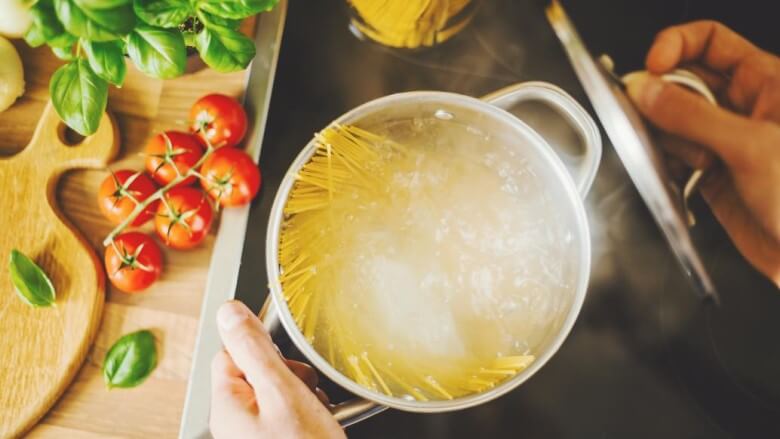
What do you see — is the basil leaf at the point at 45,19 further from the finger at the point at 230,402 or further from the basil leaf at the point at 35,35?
the finger at the point at 230,402

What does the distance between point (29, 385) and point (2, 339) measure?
2.6 inches

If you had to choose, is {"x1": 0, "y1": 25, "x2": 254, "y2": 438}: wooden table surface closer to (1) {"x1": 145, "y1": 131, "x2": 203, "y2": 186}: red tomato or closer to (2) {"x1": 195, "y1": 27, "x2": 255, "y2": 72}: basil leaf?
(1) {"x1": 145, "y1": 131, "x2": 203, "y2": 186}: red tomato

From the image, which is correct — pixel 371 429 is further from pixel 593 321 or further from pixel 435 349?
pixel 593 321

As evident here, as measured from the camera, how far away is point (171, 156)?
0.75 metres

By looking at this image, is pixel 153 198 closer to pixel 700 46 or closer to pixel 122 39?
pixel 122 39

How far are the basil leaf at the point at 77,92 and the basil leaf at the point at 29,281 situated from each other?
0.21 meters

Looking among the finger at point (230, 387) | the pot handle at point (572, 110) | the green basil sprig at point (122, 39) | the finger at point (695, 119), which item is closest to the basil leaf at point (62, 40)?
the green basil sprig at point (122, 39)

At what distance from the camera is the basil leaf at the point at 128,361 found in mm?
746

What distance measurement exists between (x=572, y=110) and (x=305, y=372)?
44 centimetres

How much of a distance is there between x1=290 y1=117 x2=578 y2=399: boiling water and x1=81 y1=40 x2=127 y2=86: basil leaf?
0.87 feet

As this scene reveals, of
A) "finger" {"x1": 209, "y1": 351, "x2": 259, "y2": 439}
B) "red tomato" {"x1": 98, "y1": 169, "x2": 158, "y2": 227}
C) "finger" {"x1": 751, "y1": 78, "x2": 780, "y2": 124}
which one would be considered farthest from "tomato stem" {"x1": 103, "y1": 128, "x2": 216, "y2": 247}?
"finger" {"x1": 751, "y1": 78, "x2": 780, "y2": 124}

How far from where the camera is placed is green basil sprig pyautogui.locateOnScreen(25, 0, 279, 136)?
519mm

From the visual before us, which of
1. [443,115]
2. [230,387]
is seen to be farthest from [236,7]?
[230,387]

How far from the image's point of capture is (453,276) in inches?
28.1
